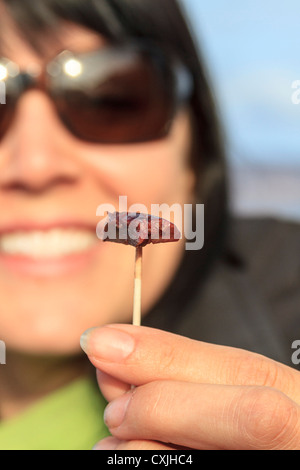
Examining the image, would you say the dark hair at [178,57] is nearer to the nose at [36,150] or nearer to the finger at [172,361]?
the nose at [36,150]

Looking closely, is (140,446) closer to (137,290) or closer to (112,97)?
(137,290)

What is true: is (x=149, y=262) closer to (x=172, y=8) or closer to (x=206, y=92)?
(x=206, y=92)

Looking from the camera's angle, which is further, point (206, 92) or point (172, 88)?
point (206, 92)

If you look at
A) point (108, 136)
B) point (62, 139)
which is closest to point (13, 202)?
point (62, 139)

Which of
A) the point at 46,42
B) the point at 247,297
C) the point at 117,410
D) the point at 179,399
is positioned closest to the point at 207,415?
the point at 179,399

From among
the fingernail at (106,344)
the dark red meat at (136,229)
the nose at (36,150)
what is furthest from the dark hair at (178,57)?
the fingernail at (106,344)

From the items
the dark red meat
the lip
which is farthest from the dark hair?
the dark red meat
